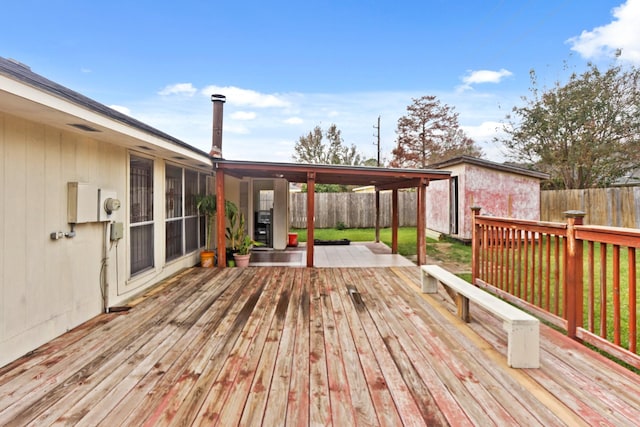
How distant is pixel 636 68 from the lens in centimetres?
1108

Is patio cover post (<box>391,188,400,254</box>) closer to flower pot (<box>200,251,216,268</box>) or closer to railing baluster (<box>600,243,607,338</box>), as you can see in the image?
flower pot (<box>200,251,216,268</box>)

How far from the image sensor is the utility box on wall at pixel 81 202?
9.88 feet

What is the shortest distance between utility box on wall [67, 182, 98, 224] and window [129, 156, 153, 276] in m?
0.89

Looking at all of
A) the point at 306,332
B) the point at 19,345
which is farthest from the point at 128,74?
the point at 306,332

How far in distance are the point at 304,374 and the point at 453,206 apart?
31.0ft

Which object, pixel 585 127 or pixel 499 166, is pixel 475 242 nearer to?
pixel 499 166

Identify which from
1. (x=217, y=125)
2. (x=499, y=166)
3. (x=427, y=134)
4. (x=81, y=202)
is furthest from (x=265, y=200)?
(x=427, y=134)

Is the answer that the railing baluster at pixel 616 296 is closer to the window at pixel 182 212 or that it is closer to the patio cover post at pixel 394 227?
the patio cover post at pixel 394 227

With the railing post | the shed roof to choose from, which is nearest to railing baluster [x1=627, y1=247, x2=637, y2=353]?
the railing post

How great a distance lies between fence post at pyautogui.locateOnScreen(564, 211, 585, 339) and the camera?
8.99ft

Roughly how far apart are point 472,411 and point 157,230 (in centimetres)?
468

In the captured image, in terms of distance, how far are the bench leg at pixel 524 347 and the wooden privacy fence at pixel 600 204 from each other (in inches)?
393

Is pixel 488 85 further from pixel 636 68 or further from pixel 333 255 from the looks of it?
pixel 333 255

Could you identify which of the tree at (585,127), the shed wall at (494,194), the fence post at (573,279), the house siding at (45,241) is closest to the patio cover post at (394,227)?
the shed wall at (494,194)
